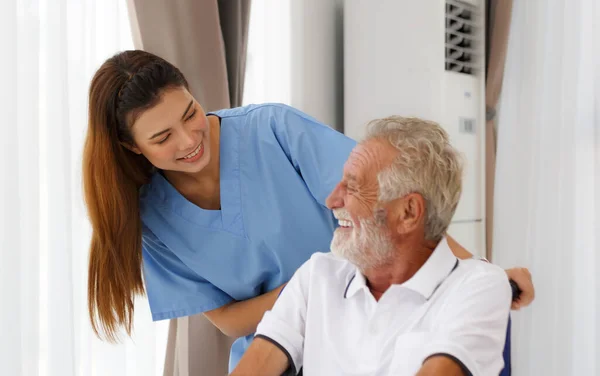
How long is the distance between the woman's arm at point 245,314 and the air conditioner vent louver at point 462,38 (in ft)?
5.06

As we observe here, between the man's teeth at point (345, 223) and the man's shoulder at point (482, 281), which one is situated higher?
the man's teeth at point (345, 223)

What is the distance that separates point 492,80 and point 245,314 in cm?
190

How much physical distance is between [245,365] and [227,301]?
41 centimetres

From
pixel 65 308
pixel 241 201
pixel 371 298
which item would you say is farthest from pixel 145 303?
pixel 371 298

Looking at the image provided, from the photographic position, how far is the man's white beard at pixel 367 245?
1.17m

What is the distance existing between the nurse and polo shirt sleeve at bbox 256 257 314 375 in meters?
0.18

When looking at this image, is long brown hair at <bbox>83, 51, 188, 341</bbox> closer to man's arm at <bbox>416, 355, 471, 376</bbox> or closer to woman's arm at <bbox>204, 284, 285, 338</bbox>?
woman's arm at <bbox>204, 284, 285, 338</bbox>

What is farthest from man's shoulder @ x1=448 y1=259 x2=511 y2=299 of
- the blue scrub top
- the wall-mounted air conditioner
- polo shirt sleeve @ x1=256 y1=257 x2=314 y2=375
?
the wall-mounted air conditioner

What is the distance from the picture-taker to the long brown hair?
1.35 meters

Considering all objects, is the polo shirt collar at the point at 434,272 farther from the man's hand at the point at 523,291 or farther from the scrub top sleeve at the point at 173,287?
the scrub top sleeve at the point at 173,287

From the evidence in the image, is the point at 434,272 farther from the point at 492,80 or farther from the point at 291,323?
the point at 492,80

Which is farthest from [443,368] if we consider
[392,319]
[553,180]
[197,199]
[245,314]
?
[553,180]

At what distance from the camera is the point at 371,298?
1202 mm

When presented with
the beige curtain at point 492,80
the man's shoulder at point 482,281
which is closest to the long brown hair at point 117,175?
the man's shoulder at point 482,281
